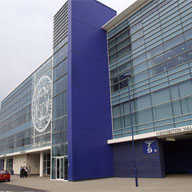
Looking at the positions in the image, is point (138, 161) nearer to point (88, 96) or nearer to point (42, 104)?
point (88, 96)

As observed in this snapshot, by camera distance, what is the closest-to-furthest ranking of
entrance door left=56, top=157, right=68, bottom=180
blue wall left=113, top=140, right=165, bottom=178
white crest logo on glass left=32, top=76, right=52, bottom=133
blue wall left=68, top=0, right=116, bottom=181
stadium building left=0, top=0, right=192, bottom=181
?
blue wall left=113, top=140, right=165, bottom=178 < stadium building left=0, top=0, right=192, bottom=181 < blue wall left=68, top=0, right=116, bottom=181 < entrance door left=56, top=157, right=68, bottom=180 < white crest logo on glass left=32, top=76, right=52, bottom=133

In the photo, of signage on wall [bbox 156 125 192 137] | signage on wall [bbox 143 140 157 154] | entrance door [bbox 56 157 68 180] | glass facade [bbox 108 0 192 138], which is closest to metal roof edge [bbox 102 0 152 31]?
glass facade [bbox 108 0 192 138]

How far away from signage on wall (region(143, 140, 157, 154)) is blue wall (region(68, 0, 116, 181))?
491 cm

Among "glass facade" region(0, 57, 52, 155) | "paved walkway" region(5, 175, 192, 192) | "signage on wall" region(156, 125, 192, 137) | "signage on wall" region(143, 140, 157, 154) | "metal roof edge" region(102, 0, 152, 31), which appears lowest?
"paved walkway" region(5, 175, 192, 192)

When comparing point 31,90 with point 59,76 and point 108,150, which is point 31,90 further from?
point 108,150

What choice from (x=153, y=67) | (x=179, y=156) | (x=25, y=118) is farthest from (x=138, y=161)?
(x=25, y=118)

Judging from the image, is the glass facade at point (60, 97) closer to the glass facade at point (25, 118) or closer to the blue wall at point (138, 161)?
the glass facade at point (25, 118)

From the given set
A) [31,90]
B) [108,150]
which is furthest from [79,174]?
[31,90]

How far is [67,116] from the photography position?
24.4 metres

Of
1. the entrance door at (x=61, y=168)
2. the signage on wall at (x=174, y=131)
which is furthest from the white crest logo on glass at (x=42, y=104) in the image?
the signage on wall at (x=174, y=131)

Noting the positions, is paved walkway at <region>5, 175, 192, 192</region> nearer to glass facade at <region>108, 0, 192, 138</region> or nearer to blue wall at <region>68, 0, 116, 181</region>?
blue wall at <region>68, 0, 116, 181</region>

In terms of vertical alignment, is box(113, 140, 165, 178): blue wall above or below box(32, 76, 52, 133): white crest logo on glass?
below

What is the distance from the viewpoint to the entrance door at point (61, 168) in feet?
76.0

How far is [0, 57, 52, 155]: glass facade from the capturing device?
3462 centimetres
